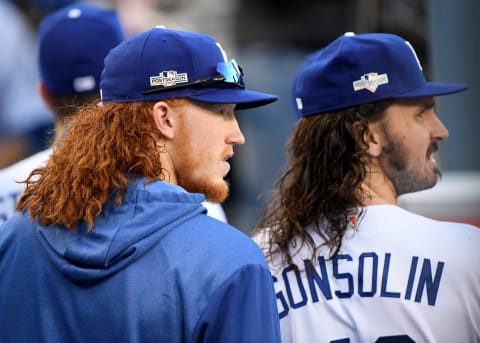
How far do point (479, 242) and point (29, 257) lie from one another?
153 centimetres

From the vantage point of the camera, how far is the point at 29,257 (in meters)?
2.53

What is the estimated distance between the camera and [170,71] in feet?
8.73

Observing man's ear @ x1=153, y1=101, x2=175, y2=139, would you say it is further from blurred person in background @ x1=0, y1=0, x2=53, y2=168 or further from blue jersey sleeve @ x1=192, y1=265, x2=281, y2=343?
blurred person in background @ x1=0, y1=0, x2=53, y2=168

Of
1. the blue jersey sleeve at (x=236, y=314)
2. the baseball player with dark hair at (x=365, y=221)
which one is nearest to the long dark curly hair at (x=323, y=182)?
the baseball player with dark hair at (x=365, y=221)

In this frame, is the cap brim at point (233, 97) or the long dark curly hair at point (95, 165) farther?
the cap brim at point (233, 97)

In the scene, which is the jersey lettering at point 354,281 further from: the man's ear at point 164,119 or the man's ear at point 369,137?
the man's ear at point 164,119

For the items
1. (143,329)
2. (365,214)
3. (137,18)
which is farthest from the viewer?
(137,18)

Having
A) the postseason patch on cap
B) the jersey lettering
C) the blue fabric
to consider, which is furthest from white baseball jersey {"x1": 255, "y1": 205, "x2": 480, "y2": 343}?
the postseason patch on cap

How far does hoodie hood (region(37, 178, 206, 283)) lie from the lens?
2363mm

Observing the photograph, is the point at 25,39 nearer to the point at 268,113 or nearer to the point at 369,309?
the point at 268,113

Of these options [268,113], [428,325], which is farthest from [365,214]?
[268,113]

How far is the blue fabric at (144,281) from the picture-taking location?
7.55 ft

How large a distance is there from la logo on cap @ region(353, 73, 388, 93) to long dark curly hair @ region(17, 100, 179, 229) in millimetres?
882

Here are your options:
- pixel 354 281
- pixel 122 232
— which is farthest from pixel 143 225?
pixel 354 281
